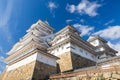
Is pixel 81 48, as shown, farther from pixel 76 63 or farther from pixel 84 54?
pixel 76 63

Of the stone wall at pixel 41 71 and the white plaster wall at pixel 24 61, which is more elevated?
the white plaster wall at pixel 24 61

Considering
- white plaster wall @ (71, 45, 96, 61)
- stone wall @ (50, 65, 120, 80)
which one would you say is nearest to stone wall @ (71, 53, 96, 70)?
white plaster wall @ (71, 45, 96, 61)

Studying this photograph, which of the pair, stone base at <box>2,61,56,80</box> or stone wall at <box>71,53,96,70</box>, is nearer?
stone base at <box>2,61,56,80</box>

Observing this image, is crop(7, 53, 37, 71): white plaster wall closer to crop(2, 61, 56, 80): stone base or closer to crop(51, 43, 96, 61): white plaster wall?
crop(2, 61, 56, 80): stone base

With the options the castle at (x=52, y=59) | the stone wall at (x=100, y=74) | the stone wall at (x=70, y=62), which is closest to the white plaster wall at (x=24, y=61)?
the castle at (x=52, y=59)

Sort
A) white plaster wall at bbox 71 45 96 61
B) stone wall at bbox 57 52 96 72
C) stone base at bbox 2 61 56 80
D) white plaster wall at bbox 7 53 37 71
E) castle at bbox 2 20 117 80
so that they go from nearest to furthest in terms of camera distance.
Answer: stone base at bbox 2 61 56 80 < castle at bbox 2 20 117 80 < white plaster wall at bbox 7 53 37 71 < stone wall at bbox 57 52 96 72 < white plaster wall at bbox 71 45 96 61

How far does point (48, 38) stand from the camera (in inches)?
1134

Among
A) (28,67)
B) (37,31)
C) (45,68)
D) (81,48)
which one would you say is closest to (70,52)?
(81,48)

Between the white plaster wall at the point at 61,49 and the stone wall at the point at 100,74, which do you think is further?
the white plaster wall at the point at 61,49

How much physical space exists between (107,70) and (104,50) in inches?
795

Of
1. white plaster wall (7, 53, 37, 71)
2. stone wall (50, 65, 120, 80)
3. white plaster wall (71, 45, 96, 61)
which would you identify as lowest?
stone wall (50, 65, 120, 80)

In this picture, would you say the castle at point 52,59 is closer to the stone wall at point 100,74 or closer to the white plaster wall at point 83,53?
the white plaster wall at point 83,53

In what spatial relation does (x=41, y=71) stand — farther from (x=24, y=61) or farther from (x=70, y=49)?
(x=70, y=49)

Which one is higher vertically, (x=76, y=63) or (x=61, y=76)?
(x=76, y=63)
